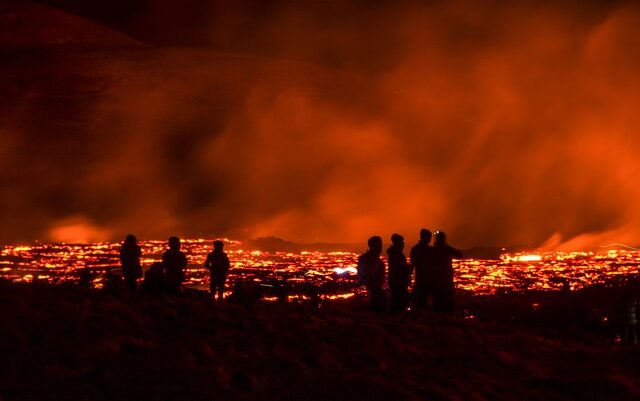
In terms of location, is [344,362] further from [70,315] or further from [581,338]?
[581,338]

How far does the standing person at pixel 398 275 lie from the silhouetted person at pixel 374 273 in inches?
7.0

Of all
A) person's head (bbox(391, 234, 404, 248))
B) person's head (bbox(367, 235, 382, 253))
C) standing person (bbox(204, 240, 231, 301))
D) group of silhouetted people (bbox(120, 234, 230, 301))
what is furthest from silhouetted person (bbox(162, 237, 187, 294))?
person's head (bbox(391, 234, 404, 248))

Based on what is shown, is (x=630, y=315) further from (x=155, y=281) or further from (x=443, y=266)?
(x=155, y=281)

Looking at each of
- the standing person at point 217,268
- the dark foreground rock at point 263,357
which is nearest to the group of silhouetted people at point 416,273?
the dark foreground rock at point 263,357

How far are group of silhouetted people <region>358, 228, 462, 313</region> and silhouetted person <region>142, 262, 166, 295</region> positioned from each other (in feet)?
12.3

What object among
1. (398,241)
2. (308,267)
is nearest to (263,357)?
(398,241)

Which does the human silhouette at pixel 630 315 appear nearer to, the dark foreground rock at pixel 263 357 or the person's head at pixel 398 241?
the dark foreground rock at pixel 263 357

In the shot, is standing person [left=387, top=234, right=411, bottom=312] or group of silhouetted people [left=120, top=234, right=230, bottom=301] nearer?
standing person [left=387, top=234, right=411, bottom=312]

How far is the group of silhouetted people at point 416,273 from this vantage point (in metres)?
13.7

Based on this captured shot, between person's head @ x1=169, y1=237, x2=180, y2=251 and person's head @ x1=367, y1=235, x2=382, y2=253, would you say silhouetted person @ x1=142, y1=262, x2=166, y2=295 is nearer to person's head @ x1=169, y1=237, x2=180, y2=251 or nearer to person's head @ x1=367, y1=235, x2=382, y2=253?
person's head @ x1=169, y1=237, x2=180, y2=251

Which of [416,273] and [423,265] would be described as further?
[416,273]

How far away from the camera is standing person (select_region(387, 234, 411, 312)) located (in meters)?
13.8

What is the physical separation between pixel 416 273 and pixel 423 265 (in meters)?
0.32

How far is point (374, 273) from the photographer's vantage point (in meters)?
13.8
